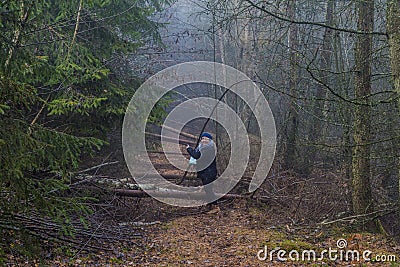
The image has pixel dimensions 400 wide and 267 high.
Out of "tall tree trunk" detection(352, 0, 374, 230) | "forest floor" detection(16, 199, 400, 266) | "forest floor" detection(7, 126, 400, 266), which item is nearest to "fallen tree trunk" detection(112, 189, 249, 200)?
"forest floor" detection(7, 126, 400, 266)

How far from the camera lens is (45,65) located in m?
5.06

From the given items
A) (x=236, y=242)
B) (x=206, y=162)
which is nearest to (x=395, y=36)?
(x=236, y=242)

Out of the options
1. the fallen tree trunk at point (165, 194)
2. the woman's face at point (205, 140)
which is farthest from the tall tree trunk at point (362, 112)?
the woman's face at point (205, 140)

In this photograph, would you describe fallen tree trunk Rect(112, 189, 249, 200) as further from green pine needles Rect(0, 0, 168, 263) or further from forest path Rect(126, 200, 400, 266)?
green pine needles Rect(0, 0, 168, 263)

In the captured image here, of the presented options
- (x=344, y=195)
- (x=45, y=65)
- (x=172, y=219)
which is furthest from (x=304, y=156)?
(x=45, y=65)

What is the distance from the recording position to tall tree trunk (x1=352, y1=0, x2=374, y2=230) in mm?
7227

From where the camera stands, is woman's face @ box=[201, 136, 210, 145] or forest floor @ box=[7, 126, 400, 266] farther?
woman's face @ box=[201, 136, 210, 145]

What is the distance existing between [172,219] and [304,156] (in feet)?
15.4

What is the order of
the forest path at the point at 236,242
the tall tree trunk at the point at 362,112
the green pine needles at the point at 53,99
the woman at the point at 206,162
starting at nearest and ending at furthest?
the green pine needles at the point at 53,99 → the forest path at the point at 236,242 → the tall tree trunk at the point at 362,112 → the woman at the point at 206,162

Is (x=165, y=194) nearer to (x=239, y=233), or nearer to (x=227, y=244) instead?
(x=239, y=233)

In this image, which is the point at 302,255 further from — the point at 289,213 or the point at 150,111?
the point at 150,111

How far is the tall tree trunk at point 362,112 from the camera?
7227 millimetres

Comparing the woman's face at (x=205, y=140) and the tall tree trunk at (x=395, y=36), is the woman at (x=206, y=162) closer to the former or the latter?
the woman's face at (x=205, y=140)

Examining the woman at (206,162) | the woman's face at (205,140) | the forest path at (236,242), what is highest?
the woman's face at (205,140)
